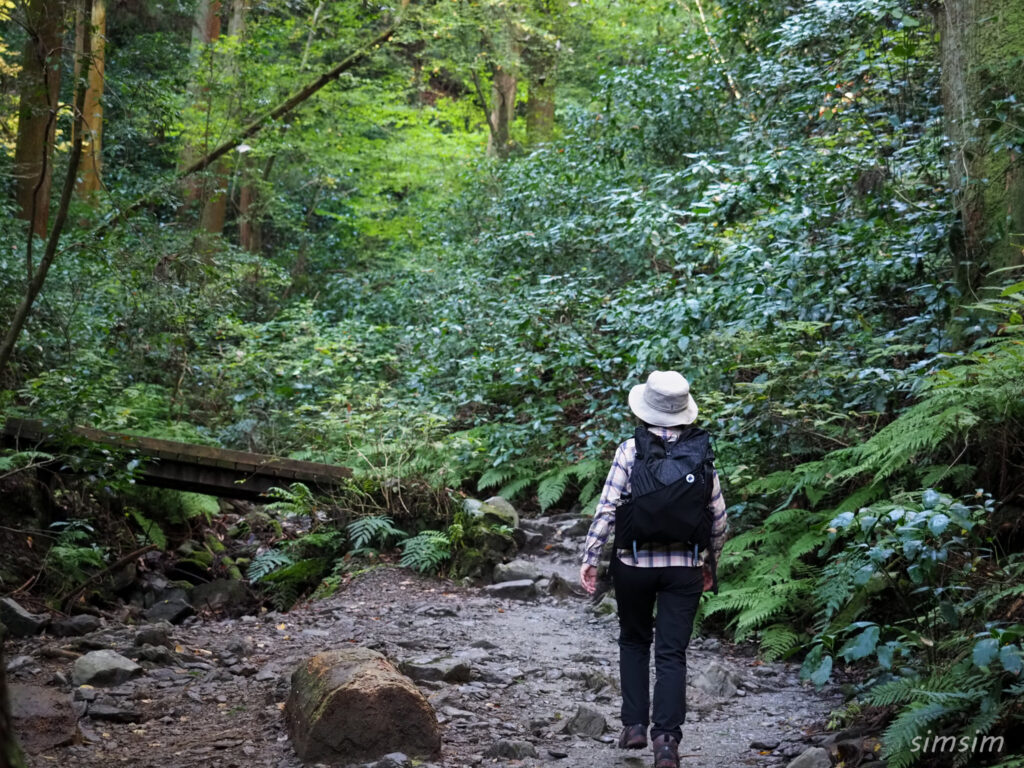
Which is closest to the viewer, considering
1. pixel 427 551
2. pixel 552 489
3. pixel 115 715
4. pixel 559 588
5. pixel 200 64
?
pixel 115 715

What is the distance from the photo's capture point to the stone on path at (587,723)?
4.80 meters

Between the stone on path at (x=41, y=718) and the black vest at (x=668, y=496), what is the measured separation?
318 centimetres

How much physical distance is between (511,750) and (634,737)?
0.67 meters

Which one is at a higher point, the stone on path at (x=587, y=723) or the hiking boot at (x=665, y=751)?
the hiking boot at (x=665, y=751)

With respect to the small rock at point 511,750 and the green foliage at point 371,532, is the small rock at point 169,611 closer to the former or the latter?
the green foliage at point 371,532

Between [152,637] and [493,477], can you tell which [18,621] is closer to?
[152,637]

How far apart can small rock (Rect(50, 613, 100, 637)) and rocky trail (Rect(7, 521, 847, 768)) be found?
0.13 meters

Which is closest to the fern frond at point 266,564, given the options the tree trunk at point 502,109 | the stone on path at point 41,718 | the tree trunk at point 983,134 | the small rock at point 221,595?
the small rock at point 221,595

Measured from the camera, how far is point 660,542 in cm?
413

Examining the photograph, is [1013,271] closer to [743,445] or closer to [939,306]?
[939,306]

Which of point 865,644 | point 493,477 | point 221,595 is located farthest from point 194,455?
point 865,644

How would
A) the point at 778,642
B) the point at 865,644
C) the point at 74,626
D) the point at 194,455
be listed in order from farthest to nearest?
1. the point at 194,455
2. the point at 74,626
3. the point at 778,642
4. the point at 865,644

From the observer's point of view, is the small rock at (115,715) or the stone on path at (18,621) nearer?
the small rock at (115,715)

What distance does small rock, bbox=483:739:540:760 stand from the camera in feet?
14.6
